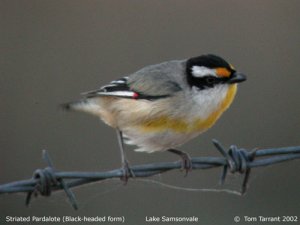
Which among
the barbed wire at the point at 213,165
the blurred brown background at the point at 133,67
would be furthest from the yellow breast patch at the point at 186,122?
the blurred brown background at the point at 133,67

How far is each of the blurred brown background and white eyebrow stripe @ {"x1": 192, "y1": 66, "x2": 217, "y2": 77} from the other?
460mm

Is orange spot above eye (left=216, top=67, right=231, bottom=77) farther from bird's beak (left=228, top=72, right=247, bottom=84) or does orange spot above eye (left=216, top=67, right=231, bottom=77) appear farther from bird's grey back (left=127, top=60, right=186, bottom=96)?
bird's grey back (left=127, top=60, right=186, bottom=96)

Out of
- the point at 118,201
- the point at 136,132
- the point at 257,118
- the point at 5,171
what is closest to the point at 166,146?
the point at 136,132

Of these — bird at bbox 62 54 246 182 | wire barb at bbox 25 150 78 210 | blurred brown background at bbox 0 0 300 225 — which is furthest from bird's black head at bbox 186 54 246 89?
wire barb at bbox 25 150 78 210

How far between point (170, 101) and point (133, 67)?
0.60 metres

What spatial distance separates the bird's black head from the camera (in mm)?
1657

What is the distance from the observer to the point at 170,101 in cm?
170

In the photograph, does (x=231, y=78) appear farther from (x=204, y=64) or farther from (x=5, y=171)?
(x=5, y=171)

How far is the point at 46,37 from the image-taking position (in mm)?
2340

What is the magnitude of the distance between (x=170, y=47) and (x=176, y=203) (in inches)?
25.4

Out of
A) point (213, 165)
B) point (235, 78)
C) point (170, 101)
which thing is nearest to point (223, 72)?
point (235, 78)

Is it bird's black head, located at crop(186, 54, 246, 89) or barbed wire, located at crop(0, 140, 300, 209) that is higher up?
bird's black head, located at crop(186, 54, 246, 89)

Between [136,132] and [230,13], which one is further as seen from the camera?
[230,13]

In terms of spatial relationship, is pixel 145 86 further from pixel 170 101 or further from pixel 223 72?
pixel 223 72
